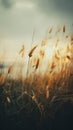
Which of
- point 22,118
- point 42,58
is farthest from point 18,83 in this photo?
point 22,118

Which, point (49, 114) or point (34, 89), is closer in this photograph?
point (49, 114)

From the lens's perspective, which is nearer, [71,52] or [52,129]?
A: [52,129]

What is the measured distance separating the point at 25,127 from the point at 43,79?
524 millimetres

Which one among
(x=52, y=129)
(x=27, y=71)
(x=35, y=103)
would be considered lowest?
(x=52, y=129)

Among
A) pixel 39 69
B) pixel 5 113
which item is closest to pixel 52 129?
pixel 5 113

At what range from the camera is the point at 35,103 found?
91.4 inches

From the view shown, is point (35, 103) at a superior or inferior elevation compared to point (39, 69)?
inferior

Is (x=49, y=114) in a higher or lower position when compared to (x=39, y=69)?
lower

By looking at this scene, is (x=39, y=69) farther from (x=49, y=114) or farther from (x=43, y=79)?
(x=49, y=114)

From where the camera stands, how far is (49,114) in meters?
2.26

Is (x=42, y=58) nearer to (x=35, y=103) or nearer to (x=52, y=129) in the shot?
(x=35, y=103)

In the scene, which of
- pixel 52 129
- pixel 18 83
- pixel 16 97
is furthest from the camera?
pixel 18 83

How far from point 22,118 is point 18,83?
486mm

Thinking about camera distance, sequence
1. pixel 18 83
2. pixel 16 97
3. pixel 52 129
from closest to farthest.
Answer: pixel 52 129 < pixel 16 97 < pixel 18 83
